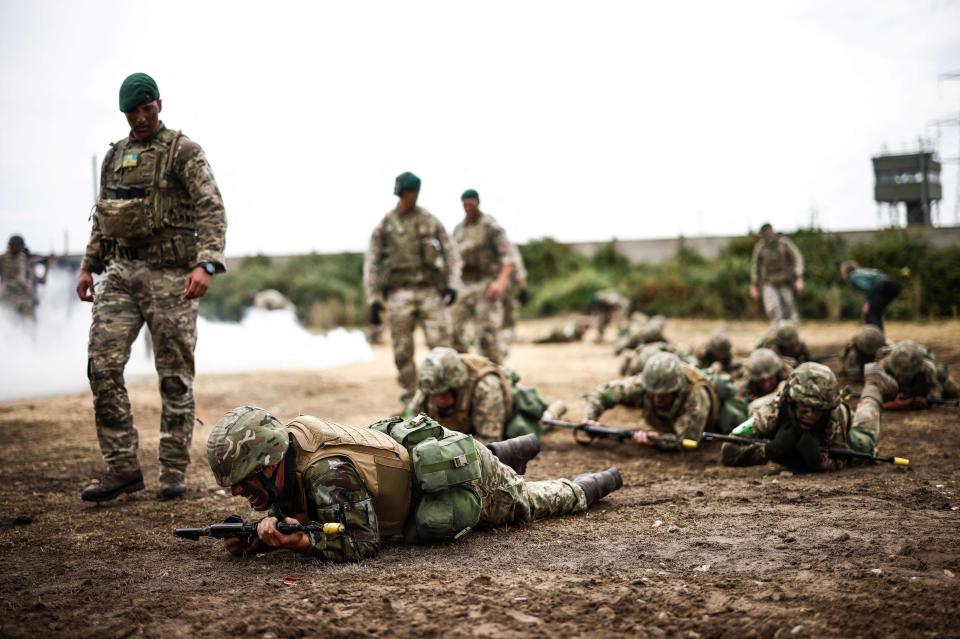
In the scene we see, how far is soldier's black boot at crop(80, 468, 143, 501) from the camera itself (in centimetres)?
522

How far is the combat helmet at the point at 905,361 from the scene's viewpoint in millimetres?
8148

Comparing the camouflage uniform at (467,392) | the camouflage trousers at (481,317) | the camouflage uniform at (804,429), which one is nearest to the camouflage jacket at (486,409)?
the camouflage uniform at (467,392)

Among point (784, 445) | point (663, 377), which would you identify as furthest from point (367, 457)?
point (663, 377)

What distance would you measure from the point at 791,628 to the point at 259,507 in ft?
7.32

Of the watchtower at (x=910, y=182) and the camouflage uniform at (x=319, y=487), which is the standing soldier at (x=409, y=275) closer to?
the camouflage uniform at (x=319, y=487)

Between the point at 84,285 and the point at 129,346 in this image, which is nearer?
the point at 129,346

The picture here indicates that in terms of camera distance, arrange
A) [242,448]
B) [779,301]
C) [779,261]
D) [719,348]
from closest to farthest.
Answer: [242,448] → [719,348] → [779,261] → [779,301]

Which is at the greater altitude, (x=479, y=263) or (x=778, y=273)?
(x=479, y=263)

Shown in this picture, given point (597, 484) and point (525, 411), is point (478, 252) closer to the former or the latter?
point (525, 411)

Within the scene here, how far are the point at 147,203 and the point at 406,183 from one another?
3.85 m

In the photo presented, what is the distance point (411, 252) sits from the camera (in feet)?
28.8

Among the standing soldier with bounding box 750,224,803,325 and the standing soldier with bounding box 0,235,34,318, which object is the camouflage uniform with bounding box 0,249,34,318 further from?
the standing soldier with bounding box 750,224,803,325

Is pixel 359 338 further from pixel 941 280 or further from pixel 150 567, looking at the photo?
pixel 150 567

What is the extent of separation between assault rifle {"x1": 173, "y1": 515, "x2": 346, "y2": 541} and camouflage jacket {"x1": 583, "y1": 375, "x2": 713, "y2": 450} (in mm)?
3655
